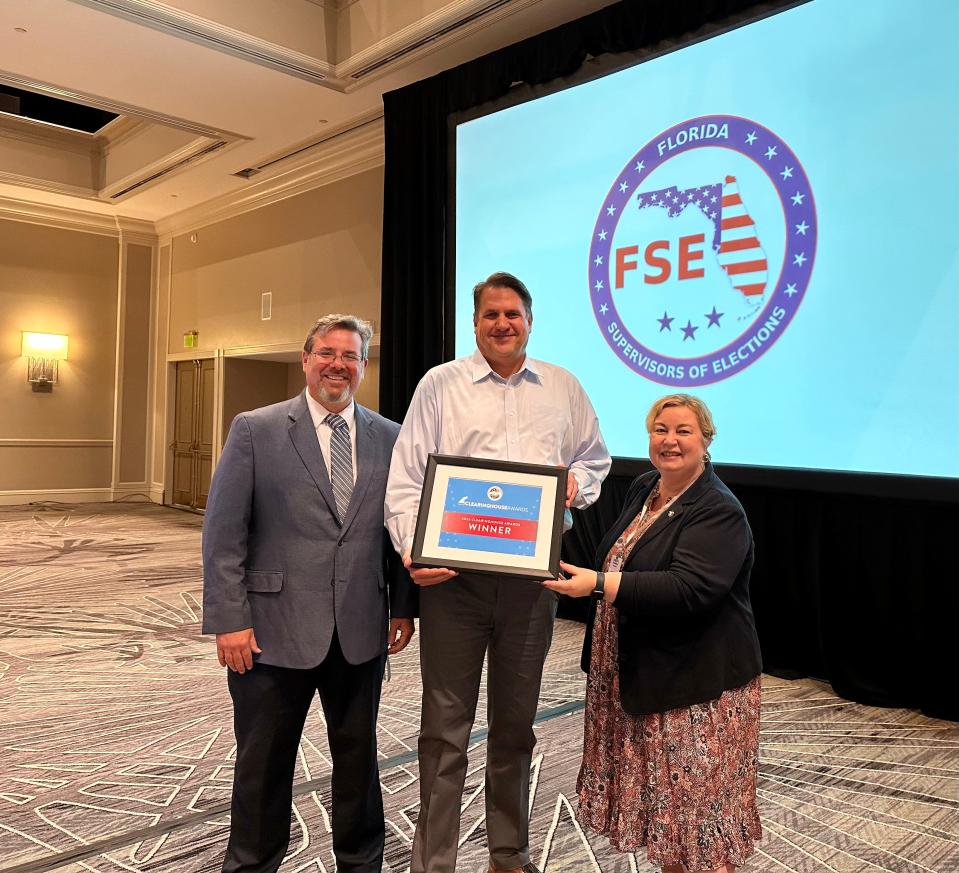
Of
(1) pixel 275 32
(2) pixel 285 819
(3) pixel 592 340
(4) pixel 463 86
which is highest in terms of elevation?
(1) pixel 275 32

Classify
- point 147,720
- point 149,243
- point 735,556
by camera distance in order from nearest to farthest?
1. point 735,556
2. point 147,720
3. point 149,243

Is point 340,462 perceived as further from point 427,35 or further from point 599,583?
point 427,35

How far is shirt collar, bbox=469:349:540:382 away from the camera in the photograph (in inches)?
83.9

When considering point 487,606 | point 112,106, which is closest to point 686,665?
point 487,606

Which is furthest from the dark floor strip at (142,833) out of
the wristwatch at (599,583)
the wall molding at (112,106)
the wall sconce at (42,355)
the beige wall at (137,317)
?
the wall sconce at (42,355)

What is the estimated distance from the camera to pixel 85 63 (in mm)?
6477

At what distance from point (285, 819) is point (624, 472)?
3095 mm

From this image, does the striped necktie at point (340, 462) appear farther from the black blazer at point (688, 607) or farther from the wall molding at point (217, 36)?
the wall molding at point (217, 36)

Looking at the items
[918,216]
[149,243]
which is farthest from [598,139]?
[149,243]

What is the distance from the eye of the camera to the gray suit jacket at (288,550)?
1914 mm

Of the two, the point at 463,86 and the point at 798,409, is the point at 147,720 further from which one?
the point at 463,86

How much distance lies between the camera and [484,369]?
2131mm

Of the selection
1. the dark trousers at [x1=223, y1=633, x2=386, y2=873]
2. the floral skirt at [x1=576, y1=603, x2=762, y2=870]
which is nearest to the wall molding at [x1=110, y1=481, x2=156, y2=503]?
the dark trousers at [x1=223, y1=633, x2=386, y2=873]

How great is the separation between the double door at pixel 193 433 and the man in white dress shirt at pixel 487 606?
8.53 meters
